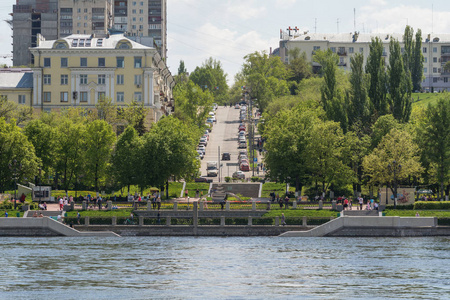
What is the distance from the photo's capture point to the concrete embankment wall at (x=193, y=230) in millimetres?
85044

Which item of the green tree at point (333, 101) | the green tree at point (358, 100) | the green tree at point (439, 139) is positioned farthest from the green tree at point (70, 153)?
the green tree at point (439, 139)

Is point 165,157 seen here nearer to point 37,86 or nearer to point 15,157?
point 15,157

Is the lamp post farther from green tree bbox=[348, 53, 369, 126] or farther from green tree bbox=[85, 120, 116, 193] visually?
green tree bbox=[348, 53, 369, 126]

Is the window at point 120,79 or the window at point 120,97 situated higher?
the window at point 120,79

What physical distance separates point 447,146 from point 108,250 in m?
46.4

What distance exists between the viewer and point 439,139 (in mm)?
100750

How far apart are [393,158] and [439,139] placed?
22.6ft

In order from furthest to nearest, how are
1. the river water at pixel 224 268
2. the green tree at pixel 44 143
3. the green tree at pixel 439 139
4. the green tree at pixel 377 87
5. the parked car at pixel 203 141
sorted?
the parked car at pixel 203 141, the green tree at pixel 377 87, the green tree at pixel 44 143, the green tree at pixel 439 139, the river water at pixel 224 268

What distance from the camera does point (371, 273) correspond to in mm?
60031

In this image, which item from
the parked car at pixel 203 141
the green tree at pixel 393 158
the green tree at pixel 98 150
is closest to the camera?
the green tree at pixel 393 158

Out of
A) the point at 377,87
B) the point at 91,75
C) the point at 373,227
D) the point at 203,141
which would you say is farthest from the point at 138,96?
the point at 373,227

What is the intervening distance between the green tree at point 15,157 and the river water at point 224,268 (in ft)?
62.4

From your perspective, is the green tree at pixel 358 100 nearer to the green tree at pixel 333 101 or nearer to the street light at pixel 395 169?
the green tree at pixel 333 101

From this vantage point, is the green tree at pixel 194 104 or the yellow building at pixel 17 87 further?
the green tree at pixel 194 104
